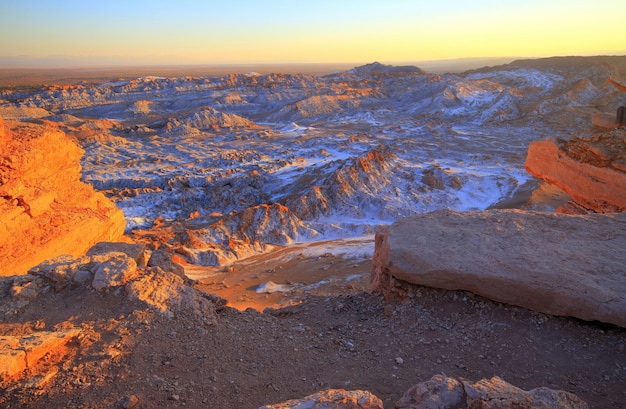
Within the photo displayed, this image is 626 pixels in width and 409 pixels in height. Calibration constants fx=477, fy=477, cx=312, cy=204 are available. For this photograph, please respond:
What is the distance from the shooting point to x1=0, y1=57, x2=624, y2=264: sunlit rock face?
16703mm

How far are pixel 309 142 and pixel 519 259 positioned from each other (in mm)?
24449

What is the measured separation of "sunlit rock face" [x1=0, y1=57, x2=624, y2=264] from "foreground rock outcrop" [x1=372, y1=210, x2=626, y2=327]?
7.06 meters

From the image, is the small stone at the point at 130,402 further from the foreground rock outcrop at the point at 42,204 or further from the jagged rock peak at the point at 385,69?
the jagged rock peak at the point at 385,69

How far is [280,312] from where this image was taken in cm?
633

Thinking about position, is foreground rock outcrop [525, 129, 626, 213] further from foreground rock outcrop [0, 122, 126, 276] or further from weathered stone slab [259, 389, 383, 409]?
foreground rock outcrop [0, 122, 126, 276]

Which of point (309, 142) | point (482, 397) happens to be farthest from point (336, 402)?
point (309, 142)

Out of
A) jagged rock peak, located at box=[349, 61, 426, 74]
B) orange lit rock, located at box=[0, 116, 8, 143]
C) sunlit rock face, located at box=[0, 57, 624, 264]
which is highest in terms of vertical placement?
jagged rock peak, located at box=[349, 61, 426, 74]

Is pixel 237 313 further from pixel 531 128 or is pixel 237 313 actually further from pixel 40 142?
pixel 531 128

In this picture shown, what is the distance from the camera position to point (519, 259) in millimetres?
5148

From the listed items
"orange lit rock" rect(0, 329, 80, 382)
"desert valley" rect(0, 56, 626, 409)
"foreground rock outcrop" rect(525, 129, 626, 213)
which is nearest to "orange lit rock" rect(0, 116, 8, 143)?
"desert valley" rect(0, 56, 626, 409)

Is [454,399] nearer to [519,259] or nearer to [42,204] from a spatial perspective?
[519,259]

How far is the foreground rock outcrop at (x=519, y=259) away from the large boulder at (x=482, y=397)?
1.85m

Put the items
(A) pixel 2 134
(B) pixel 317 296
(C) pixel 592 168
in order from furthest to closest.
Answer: (C) pixel 592 168, (B) pixel 317 296, (A) pixel 2 134

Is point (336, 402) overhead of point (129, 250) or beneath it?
overhead
